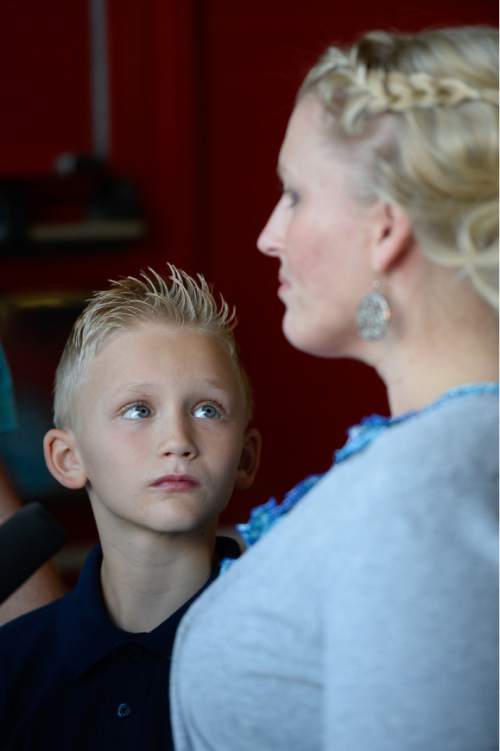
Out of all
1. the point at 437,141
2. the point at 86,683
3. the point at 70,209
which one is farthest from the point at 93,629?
the point at 70,209

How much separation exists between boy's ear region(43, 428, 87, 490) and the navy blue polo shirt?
103mm

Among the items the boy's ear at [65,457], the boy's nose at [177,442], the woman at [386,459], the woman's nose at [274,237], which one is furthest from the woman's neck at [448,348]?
the boy's ear at [65,457]

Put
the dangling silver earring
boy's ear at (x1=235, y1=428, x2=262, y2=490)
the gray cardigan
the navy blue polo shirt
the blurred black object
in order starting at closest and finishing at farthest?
the gray cardigan → the dangling silver earring → the navy blue polo shirt → boy's ear at (x1=235, y1=428, x2=262, y2=490) → the blurred black object

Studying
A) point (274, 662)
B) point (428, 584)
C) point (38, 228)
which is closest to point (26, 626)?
point (274, 662)

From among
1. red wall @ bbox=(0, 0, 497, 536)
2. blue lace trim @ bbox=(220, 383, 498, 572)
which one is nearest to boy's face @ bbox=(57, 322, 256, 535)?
blue lace trim @ bbox=(220, 383, 498, 572)

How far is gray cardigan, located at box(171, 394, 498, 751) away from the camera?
0.86 meters

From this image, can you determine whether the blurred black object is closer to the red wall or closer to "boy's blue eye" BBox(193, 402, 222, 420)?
the red wall

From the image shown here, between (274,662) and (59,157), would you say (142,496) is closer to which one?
(274,662)

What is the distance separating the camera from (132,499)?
1.21 m

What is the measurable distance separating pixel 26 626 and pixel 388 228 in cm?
56

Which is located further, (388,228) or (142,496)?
(142,496)

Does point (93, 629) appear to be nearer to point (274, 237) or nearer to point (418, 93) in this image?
point (274, 237)

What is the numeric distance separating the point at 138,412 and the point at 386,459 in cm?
38

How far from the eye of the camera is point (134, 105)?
3.17 m
